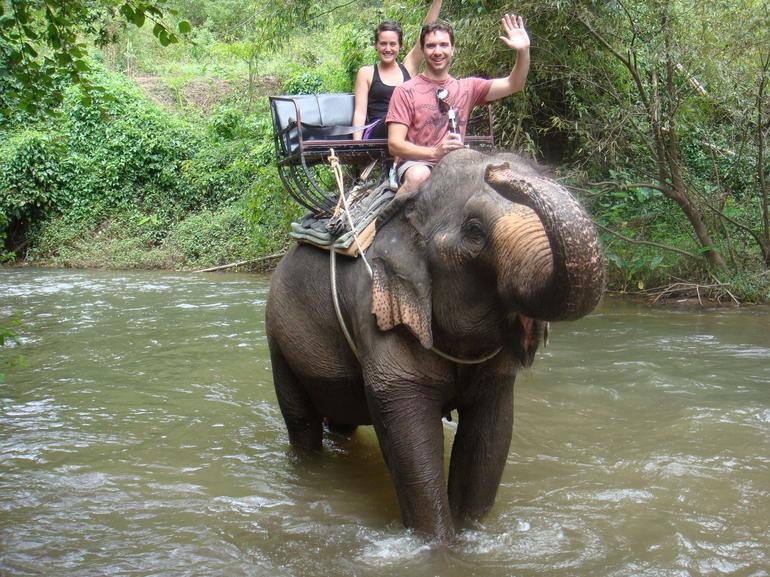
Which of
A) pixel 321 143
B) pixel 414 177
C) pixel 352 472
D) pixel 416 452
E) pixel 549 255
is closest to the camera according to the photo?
pixel 549 255

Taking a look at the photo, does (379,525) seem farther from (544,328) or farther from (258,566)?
(544,328)

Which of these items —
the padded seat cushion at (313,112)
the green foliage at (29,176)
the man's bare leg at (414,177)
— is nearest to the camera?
the man's bare leg at (414,177)

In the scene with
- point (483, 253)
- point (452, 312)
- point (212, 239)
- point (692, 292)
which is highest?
point (483, 253)

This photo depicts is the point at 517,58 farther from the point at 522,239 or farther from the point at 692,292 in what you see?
the point at 692,292

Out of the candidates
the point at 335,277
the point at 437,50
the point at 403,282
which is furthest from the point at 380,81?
the point at 403,282

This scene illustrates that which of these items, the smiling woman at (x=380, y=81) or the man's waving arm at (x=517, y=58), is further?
the smiling woman at (x=380, y=81)

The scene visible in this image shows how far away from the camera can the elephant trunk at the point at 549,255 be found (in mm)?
2670

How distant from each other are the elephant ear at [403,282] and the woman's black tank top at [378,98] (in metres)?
1.67

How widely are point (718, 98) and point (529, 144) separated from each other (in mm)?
2186

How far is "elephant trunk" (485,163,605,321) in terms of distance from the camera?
105 inches

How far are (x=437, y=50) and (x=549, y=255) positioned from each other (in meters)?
1.74

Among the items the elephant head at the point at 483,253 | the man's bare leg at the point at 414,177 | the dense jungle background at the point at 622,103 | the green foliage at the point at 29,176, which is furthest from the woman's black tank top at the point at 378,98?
the green foliage at the point at 29,176

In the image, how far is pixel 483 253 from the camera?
3.17 m

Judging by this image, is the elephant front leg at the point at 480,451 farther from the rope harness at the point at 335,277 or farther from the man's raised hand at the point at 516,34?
the man's raised hand at the point at 516,34
